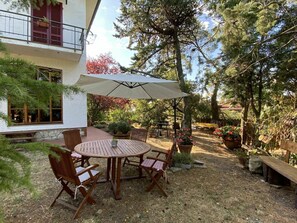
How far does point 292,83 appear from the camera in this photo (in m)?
6.18

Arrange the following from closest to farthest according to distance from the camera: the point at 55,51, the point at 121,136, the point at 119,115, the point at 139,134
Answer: the point at 139,134 < the point at 55,51 < the point at 121,136 < the point at 119,115

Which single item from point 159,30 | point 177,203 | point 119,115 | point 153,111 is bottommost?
point 177,203

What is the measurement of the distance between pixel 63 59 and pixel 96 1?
332cm

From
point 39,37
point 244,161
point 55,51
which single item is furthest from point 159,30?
point 244,161

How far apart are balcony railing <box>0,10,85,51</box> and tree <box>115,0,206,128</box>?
1889mm

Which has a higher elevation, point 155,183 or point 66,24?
point 66,24

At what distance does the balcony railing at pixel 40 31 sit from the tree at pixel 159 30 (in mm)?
1889

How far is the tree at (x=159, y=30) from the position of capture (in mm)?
6973

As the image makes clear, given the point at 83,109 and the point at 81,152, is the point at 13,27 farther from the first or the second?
the point at 81,152

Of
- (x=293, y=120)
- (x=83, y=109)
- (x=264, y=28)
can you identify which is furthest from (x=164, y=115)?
(x=264, y=28)

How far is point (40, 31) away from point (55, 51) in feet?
4.72

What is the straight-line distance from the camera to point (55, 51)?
685 cm

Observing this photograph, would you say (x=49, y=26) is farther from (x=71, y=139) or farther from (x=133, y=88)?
(x=71, y=139)

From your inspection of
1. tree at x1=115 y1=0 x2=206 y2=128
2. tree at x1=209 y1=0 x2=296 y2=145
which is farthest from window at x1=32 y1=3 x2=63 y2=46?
tree at x1=209 y1=0 x2=296 y2=145
